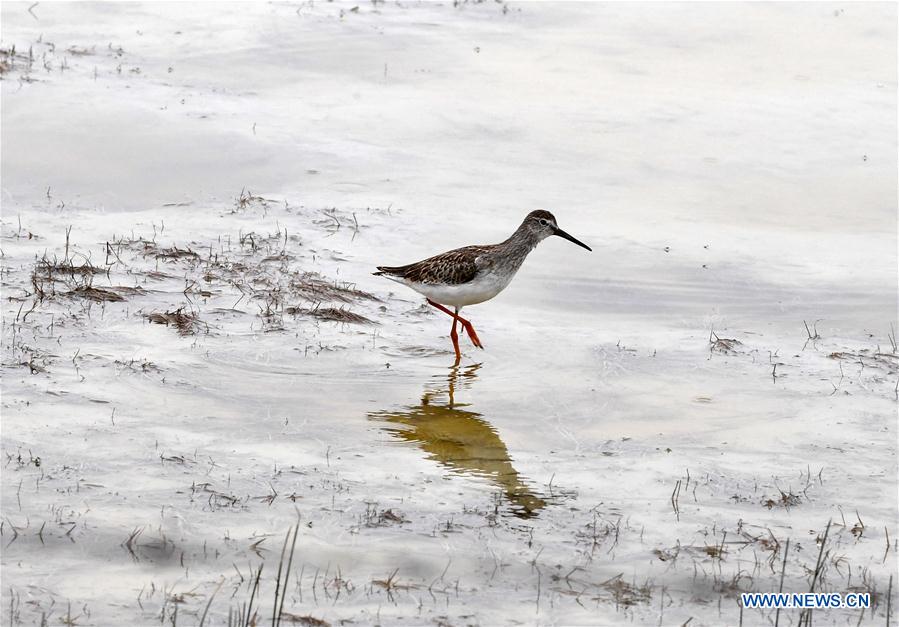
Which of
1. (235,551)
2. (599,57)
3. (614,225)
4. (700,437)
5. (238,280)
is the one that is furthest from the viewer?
(599,57)

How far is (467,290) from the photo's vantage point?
11.3 metres

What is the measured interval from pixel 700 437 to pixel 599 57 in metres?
11.8

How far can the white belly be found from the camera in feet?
37.0

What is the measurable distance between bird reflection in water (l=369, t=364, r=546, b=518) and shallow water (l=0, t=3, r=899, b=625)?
33 millimetres

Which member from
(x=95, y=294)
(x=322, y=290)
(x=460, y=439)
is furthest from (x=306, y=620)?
(x=322, y=290)

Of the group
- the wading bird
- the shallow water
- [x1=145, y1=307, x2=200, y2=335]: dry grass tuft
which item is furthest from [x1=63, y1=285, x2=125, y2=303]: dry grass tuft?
the wading bird

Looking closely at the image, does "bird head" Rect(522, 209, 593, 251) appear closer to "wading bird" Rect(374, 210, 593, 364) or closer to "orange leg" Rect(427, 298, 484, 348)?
"wading bird" Rect(374, 210, 593, 364)

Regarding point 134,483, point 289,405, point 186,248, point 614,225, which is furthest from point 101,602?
point 614,225

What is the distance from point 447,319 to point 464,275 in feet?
3.69

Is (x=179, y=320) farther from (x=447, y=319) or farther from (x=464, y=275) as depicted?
(x=447, y=319)

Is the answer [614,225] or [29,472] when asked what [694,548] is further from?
[614,225]

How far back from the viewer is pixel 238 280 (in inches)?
476

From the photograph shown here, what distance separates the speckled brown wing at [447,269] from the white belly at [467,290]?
0.16ft

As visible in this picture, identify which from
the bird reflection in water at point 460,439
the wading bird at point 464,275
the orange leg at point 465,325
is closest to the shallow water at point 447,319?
the bird reflection in water at point 460,439
